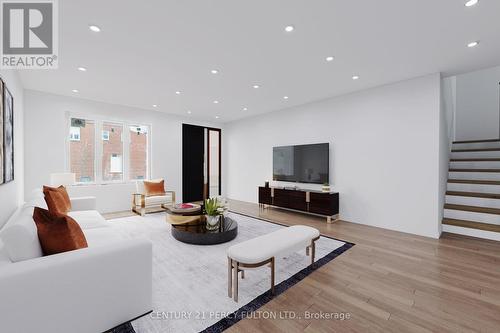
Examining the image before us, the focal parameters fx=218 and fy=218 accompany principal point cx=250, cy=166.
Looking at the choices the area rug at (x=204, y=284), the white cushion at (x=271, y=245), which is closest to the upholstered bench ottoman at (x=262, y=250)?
the white cushion at (x=271, y=245)

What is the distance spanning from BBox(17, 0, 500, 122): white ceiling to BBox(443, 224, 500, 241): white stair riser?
2676mm

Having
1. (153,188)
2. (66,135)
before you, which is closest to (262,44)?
(153,188)

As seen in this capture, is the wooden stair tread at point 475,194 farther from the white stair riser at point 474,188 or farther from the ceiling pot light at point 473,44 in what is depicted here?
the ceiling pot light at point 473,44

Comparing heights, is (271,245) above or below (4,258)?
below

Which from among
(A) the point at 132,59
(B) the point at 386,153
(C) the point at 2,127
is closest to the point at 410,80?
(B) the point at 386,153

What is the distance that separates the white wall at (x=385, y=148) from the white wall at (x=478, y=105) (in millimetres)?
3762

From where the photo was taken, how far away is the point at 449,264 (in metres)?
2.75

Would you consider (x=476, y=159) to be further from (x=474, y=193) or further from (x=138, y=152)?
(x=138, y=152)

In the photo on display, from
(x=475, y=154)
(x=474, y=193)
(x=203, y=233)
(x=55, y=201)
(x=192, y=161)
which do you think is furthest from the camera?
(x=192, y=161)

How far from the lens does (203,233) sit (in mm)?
3348

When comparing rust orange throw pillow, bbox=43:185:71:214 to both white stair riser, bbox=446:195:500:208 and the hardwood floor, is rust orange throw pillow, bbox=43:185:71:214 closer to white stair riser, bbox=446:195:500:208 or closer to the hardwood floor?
the hardwood floor

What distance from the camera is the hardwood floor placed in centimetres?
175

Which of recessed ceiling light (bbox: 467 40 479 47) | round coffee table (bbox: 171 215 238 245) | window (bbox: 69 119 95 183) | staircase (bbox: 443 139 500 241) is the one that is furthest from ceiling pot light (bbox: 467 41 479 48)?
window (bbox: 69 119 95 183)

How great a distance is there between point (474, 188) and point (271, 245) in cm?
468
